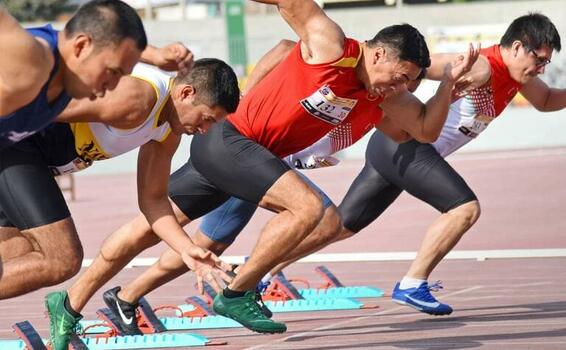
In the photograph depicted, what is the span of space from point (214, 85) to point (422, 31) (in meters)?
29.8

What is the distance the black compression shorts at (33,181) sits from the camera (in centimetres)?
685

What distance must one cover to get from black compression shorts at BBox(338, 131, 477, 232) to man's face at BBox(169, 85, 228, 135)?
2242 millimetres

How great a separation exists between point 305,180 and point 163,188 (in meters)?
0.90

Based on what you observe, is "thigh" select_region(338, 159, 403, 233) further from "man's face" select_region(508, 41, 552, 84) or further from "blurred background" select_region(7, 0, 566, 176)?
"blurred background" select_region(7, 0, 566, 176)

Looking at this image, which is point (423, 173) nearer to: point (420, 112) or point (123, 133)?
point (420, 112)

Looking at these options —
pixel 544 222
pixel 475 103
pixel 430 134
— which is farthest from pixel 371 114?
pixel 544 222

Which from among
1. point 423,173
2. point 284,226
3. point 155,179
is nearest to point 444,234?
point 423,173

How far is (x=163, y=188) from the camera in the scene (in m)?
7.34

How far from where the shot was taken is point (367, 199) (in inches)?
376

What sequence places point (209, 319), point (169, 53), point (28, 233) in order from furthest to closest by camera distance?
1. point (209, 319)
2. point (28, 233)
3. point (169, 53)

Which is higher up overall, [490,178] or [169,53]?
[169,53]

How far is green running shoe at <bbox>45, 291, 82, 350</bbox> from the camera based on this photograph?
743 cm

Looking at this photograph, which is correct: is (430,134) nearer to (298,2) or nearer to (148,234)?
(298,2)

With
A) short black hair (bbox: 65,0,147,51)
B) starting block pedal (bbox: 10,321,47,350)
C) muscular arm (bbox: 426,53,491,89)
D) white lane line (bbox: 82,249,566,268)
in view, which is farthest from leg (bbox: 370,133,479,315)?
short black hair (bbox: 65,0,147,51)
